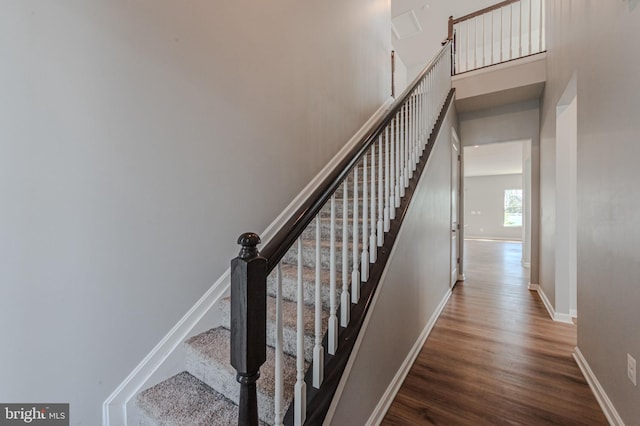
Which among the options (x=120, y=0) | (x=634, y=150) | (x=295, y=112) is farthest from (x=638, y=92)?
(x=120, y=0)

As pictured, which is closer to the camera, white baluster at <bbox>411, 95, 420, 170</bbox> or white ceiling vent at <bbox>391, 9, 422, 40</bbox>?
white baluster at <bbox>411, 95, 420, 170</bbox>

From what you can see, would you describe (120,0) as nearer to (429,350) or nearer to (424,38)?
(429,350)

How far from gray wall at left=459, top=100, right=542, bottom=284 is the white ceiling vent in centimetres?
231

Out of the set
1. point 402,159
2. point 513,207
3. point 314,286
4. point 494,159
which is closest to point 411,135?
point 402,159

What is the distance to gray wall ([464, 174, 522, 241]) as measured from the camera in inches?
445

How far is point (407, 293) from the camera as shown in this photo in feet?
6.53

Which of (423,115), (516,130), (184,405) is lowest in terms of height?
(184,405)

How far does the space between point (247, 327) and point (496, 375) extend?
6.79 ft

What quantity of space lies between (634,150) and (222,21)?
95.7 inches

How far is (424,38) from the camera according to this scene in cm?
583

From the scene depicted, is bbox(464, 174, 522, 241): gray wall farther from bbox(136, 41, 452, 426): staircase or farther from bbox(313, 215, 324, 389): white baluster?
bbox(313, 215, 324, 389): white baluster

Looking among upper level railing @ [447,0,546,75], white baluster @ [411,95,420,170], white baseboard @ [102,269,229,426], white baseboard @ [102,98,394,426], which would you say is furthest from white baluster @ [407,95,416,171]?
upper level railing @ [447,0,546,75]

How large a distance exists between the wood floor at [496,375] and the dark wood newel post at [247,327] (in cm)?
116

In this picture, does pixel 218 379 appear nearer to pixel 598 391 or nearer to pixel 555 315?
pixel 598 391
